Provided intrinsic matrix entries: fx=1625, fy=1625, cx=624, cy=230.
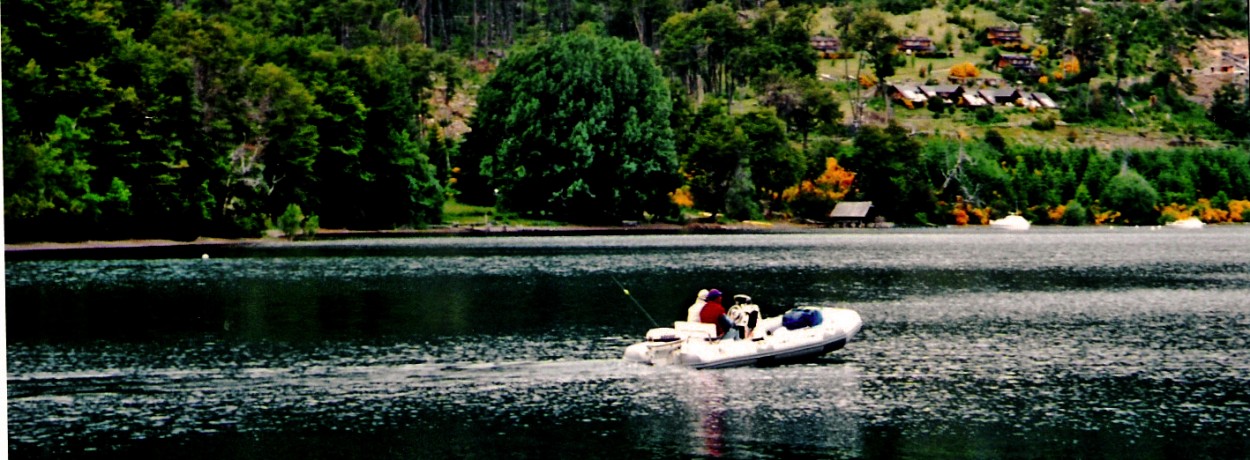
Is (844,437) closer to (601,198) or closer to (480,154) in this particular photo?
(601,198)

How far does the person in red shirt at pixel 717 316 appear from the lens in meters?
54.6

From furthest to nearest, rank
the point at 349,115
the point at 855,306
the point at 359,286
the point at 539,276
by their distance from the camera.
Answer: the point at 349,115 < the point at 539,276 < the point at 359,286 < the point at 855,306

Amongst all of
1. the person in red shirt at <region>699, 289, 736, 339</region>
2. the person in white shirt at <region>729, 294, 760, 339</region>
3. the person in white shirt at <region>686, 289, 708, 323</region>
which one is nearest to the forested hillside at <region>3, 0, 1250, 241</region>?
the person in white shirt at <region>686, 289, 708, 323</region>

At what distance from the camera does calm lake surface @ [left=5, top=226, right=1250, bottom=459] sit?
133 ft

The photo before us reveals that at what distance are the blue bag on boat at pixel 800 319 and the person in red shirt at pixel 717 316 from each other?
2956 mm

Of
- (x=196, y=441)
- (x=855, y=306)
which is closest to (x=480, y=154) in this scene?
(x=855, y=306)

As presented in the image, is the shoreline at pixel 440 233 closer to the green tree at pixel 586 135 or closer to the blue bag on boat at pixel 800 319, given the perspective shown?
the green tree at pixel 586 135

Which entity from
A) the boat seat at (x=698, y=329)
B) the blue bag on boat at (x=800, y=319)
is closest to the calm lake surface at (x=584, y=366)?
the blue bag on boat at (x=800, y=319)

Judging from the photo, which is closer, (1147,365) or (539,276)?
(1147,365)

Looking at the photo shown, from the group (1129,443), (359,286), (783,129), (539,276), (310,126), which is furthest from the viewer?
(783,129)

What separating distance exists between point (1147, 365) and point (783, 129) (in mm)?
131395

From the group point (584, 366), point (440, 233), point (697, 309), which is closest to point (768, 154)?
point (440, 233)

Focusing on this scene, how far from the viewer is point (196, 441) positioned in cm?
4062

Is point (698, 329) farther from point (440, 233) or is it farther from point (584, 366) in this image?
point (440, 233)
